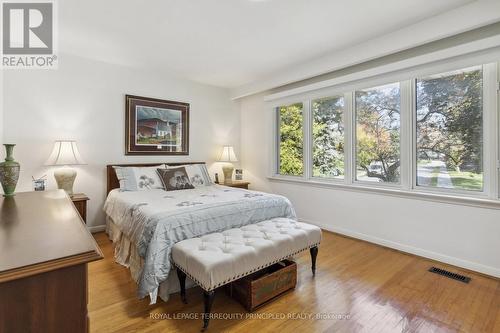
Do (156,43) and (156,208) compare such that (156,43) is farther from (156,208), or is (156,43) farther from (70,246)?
(70,246)

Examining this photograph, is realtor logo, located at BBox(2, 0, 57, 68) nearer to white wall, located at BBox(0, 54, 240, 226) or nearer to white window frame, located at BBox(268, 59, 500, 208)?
white wall, located at BBox(0, 54, 240, 226)

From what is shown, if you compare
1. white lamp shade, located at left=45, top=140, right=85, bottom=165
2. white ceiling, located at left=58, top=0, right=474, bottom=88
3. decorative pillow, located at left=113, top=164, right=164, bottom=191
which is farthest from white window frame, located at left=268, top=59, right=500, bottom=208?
white lamp shade, located at left=45, top=140, right=85, bottom=165

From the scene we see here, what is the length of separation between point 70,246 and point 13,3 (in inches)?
105

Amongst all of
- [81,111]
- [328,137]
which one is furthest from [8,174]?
[328,137]

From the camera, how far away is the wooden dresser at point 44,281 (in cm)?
62

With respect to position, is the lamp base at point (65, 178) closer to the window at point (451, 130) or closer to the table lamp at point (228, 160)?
the table lamp at point (228, 160)

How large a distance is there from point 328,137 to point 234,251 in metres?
2.59

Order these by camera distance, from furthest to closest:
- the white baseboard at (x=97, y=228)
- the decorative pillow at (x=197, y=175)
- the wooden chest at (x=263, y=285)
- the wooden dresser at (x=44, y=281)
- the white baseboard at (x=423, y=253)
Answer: the decorative pillow at (x=197, y=175), the white baseboard at (x=97, y=228), the white baseboard at (x=423, y=253), the wooden chest at (x=263, y=285), the wooden dresser at (x=44, y=281)

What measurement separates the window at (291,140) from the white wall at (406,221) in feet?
0.72

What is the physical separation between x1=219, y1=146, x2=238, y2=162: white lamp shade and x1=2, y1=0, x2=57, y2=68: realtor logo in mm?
2665

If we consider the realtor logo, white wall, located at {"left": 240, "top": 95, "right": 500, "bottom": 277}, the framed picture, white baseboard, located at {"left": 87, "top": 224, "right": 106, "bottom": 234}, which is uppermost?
the realtor logo

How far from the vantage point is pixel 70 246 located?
0.78 metres

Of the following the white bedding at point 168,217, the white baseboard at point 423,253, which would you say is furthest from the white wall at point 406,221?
the white bedding at point 168,217

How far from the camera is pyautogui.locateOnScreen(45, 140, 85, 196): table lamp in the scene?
305 cm
